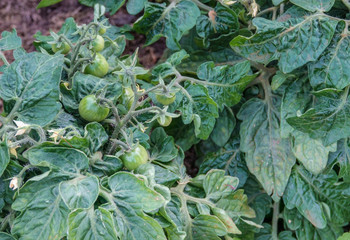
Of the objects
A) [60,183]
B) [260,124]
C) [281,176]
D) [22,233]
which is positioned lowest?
[281,176]

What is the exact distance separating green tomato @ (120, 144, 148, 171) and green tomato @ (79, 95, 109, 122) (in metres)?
0.15

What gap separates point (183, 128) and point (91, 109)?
0.62m

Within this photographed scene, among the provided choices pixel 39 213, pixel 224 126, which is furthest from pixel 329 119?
pixel 39 213

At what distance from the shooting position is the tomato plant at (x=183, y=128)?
1192 mm

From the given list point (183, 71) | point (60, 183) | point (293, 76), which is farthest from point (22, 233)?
point (293, 76)

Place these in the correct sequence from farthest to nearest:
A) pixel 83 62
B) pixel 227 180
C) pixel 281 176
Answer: pixel 281 176, pixel 227 180, pixel 83 62

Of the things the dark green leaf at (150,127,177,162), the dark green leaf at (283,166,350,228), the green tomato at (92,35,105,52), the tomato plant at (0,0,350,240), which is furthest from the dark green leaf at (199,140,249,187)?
the green tomato at (92,35,105,52)

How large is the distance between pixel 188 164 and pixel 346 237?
2.54ft

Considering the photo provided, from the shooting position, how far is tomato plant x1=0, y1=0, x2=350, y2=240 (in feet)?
3.91

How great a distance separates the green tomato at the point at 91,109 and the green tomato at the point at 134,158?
151mm

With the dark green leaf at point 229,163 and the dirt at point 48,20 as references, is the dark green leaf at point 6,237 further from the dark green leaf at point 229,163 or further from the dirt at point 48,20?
the dirt at point 48,20

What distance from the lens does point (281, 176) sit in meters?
1.68

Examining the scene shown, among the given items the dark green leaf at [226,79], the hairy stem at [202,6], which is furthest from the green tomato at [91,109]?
the hairy stem at [202,6]

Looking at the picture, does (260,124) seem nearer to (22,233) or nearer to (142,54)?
(142,54)
